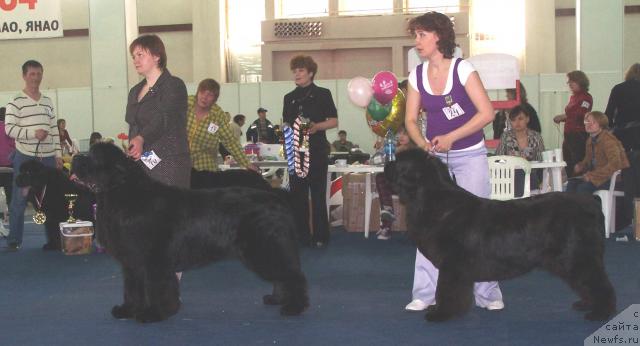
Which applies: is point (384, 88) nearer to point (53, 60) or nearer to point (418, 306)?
point (418, 306)

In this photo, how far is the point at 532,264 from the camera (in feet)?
11.3

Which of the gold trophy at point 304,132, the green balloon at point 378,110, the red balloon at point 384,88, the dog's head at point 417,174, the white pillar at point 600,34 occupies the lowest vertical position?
the dog's head at point 417,174

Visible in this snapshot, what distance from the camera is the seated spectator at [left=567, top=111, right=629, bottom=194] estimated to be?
6805 mm

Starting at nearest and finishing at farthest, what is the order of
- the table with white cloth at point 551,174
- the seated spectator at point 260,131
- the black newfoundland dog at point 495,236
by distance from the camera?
the black newfoundland dog at point 495,236 < the table with white cloth at point 551,174 < the seated spectator at point 260,131

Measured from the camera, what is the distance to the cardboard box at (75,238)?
21.3ft

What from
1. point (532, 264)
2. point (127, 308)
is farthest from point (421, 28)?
point (127, 308)

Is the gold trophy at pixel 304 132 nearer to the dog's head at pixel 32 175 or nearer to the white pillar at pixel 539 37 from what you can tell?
the dog's head at pixel 32 175

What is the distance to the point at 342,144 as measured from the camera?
604 inches

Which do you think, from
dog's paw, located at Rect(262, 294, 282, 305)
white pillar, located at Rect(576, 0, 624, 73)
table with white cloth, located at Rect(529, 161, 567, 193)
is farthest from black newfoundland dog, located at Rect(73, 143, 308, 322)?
white pillar, located at Rect(576, 0, 624, 73)

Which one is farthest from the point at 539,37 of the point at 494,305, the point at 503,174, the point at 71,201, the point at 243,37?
the point at 494,305

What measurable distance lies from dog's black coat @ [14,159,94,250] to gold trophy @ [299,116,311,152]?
194 centimetres

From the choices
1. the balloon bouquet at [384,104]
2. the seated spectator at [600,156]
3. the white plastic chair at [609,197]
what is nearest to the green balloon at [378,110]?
the balloon bouquet at [384,104]

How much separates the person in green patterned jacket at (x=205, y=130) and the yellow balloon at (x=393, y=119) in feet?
7.79

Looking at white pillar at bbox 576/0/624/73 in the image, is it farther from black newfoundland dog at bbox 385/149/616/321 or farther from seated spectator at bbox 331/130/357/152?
black newfoundland dog at bbox 385/149/616/321
